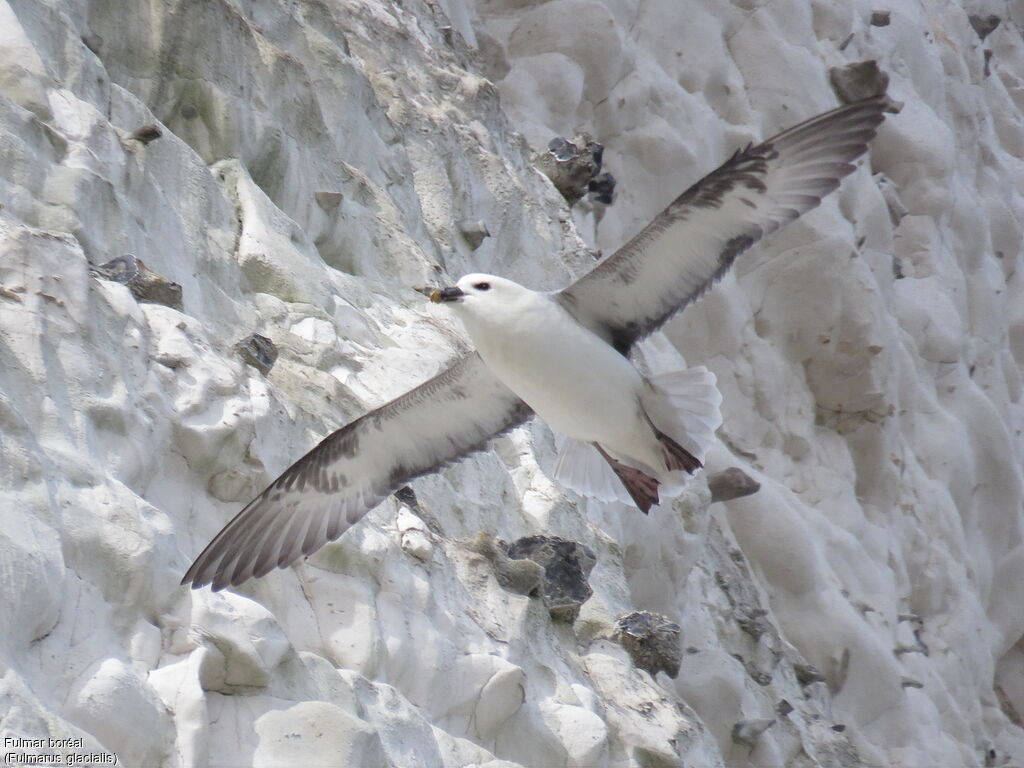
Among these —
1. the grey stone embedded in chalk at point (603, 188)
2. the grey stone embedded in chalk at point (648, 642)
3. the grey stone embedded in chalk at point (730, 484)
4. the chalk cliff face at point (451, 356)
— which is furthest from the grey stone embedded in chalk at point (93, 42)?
the grey stone embedded in chalk at point (730, 484)

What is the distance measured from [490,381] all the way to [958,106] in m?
7.67

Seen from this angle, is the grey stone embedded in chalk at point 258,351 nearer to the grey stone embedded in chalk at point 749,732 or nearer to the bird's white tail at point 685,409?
the bird's white tail at point 685,409

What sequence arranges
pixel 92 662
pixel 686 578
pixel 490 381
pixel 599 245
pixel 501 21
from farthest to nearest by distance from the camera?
pixel 501 21 → pixel 599 245 → pixel 686 578 → pixel 490 381 → pixel 92 662

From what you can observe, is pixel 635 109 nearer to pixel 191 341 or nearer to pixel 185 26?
pixel 185 26

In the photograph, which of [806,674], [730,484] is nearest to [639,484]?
[730,484]

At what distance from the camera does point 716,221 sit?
4.26 meters

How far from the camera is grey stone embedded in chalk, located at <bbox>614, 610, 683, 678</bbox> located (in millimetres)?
5164

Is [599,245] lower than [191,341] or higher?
lower

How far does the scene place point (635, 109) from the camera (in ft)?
28.3

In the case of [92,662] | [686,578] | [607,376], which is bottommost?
[686,578]

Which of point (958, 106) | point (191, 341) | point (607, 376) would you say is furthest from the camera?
point (958, 106)

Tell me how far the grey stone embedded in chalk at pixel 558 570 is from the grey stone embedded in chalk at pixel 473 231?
1.96 metres

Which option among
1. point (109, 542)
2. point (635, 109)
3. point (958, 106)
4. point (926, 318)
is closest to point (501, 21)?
point (635, 109)

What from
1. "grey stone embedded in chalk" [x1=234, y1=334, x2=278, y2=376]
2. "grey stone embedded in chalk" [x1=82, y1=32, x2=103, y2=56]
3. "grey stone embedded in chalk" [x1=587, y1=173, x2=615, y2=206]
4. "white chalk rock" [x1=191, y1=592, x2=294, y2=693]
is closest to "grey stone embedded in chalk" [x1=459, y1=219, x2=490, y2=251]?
"grey stone embedded in chalk" [x1=587, y1=173, x2=615, y2=206]
